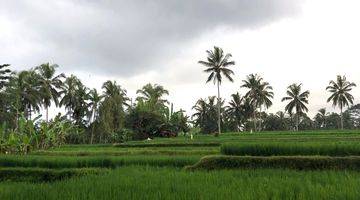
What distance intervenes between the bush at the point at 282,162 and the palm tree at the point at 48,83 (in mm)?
34986

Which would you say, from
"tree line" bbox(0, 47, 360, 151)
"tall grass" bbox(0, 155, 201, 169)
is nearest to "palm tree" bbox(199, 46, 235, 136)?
"tree line" bbox(0, 47, 360, 151)

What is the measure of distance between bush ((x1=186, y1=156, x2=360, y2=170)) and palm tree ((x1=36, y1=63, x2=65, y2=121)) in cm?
3499

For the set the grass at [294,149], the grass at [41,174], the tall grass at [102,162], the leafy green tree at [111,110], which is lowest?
the grass at [41,174]

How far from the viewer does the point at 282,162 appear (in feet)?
33.9

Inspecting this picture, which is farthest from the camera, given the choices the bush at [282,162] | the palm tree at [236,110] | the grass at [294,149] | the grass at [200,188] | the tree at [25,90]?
the palm tree at [236,110]

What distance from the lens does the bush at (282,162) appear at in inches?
394

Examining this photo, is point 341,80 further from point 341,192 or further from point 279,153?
point 341,192

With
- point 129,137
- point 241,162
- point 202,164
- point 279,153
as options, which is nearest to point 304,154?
point 279,153

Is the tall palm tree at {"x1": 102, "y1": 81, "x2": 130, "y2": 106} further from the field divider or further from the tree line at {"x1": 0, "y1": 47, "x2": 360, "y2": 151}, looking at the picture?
the field divider

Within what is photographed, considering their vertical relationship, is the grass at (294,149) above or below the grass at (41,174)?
above

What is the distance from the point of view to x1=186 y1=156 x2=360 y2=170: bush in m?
10.0

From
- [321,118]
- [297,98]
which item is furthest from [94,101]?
[321,118]

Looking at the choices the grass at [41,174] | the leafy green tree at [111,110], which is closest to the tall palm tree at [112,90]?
the leafy green tree at [111,110]

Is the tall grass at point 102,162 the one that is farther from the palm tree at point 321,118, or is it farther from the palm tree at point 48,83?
the palm tree at point 321,118
